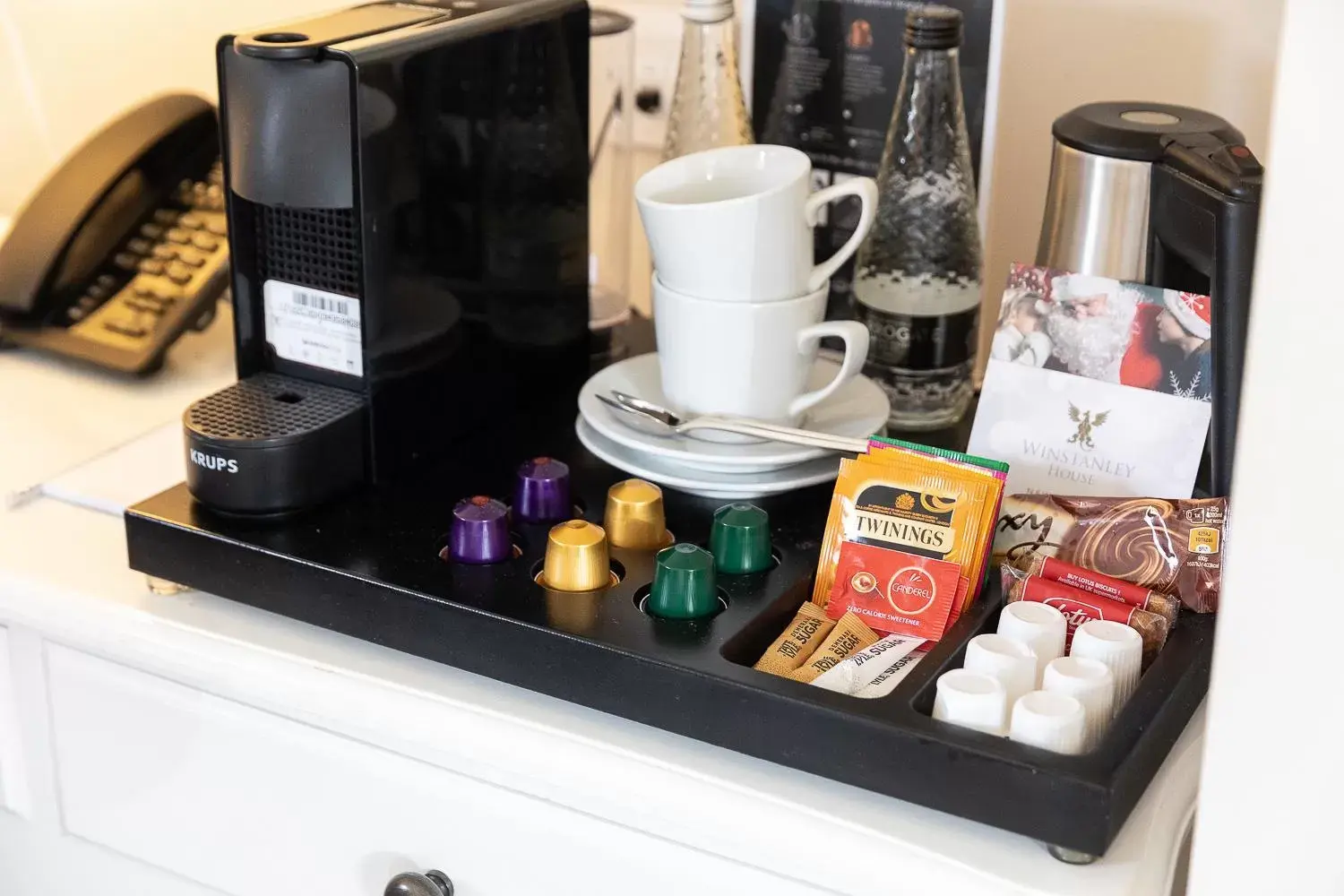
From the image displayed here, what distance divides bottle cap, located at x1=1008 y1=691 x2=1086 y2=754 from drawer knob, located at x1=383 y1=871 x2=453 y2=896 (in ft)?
0.97

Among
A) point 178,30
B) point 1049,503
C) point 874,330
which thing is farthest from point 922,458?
point 178,30

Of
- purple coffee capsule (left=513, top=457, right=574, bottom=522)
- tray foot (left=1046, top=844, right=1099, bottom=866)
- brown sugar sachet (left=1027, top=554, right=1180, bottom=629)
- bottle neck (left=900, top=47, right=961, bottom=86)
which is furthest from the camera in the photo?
bottle neck (left=900, top=47, right=961, bottom=86)

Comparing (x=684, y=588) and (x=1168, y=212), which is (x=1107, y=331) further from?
(x=684, y=588)

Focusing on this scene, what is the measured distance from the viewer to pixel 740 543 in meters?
0.74

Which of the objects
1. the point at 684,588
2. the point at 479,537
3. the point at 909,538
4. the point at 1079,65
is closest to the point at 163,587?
the point at 479,537

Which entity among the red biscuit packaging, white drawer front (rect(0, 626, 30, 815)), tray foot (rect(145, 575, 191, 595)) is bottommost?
white drawer front (rect(0, 626, 30, 815))

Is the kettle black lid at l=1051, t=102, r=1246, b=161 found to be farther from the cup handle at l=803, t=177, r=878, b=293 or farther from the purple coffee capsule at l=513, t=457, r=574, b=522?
the purple coffee capsule at l=513, t=457, r=574, b=522

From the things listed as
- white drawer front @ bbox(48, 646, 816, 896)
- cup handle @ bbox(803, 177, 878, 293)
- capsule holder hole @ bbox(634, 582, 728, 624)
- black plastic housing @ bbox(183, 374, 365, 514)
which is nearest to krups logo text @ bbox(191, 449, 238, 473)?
black plastic housing @ bbox(183, 374, 365, 514)

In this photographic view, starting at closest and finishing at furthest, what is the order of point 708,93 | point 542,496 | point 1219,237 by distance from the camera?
point 1219,237
point 542,496
point 708,93

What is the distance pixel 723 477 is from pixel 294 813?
0.29 m

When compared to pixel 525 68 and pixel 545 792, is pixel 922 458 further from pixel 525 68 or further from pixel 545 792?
pixel 525 68

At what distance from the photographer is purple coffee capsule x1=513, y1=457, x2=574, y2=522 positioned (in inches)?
31.2

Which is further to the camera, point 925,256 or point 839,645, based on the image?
point 925,256

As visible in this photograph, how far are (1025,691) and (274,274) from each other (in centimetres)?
47
